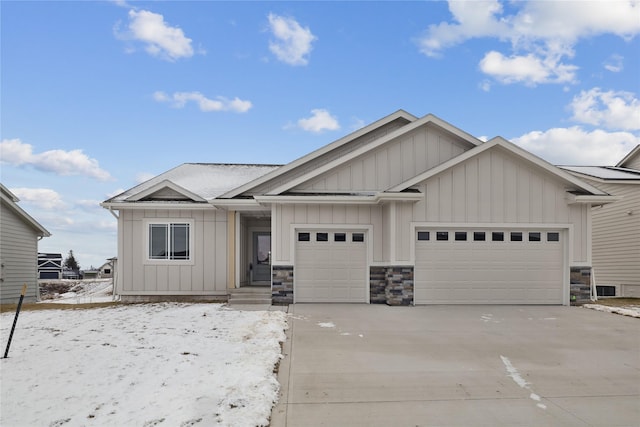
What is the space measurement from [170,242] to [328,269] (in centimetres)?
519

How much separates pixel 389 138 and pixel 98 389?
9.69 m

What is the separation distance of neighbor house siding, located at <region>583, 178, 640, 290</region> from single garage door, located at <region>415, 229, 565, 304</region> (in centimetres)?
632

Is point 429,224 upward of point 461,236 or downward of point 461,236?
upward

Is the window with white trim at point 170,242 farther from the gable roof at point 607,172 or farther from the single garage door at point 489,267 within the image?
the gable roof at point 607,172

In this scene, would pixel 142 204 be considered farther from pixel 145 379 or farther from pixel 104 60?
pixel 145 379

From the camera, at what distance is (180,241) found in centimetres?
1393

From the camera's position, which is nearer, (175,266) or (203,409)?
(203,409)

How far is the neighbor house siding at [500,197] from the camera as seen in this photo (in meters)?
11.8

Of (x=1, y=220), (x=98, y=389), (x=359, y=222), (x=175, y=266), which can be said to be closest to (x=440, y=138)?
(x=359, y=222)

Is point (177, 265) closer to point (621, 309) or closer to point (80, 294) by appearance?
point (621, 309)

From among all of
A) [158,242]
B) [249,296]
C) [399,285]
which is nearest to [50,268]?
[158,242]

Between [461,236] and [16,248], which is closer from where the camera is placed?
[461,236]

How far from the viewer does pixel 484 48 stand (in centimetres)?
1498

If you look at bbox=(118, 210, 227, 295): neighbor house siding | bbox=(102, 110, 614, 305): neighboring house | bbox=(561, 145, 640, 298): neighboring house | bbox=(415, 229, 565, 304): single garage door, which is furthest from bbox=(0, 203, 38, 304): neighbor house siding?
bbox=(561, 145, 640, 298): neighboring house
